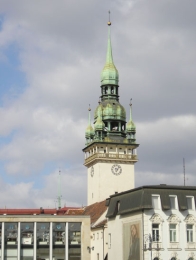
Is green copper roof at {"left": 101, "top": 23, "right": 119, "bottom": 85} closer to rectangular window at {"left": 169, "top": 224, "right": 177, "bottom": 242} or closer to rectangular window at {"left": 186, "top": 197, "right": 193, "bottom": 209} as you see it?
rectangular window at {"left": 186, "top": 197, "right": 193, "bottom": 209}

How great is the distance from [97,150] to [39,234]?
47096 mm

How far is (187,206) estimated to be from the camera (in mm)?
80750

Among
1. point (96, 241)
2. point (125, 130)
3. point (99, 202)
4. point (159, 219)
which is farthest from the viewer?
point (125, 130)

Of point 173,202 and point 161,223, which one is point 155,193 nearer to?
point 173,202

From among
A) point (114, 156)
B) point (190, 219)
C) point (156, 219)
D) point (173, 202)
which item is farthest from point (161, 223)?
point (114, 156)

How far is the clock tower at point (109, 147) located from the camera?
5261 inches

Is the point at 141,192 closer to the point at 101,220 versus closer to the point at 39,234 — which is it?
the point at 39,234

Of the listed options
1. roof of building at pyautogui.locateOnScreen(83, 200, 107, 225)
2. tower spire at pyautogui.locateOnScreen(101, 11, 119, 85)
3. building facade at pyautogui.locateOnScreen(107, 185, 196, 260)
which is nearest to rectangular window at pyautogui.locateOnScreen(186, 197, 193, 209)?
building facade at pyautogui.locateOnScreen(107, 185, 196, 260)

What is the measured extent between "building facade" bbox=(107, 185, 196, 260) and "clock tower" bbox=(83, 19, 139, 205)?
1982 inches

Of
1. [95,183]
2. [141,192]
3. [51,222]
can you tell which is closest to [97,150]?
[95,183]

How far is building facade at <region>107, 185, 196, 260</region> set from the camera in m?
78.6

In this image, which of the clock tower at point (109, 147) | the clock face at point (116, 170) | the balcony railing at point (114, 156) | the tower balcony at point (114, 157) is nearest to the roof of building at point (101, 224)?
the clock tower at point (109, 147)

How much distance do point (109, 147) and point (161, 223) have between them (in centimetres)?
5687

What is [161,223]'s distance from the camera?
79312 millimetres
